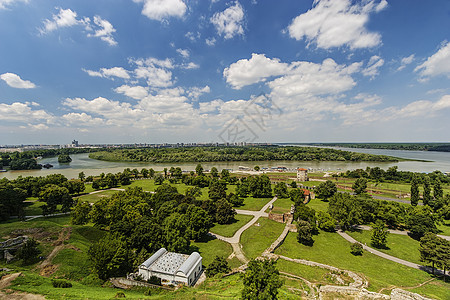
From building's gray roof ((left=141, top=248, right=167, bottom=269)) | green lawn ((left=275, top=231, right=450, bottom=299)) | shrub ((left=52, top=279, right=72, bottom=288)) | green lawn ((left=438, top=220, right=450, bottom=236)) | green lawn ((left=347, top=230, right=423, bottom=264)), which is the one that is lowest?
green lawn ((left=438, top=220, right=450, bottom=236))

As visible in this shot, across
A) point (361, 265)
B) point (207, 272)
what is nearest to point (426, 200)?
point (361, 265)

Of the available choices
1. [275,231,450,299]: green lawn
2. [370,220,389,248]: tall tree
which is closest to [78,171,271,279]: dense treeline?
[275,231,450,299]: green lawn

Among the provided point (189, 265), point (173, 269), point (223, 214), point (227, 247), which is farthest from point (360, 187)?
point (173, 269)

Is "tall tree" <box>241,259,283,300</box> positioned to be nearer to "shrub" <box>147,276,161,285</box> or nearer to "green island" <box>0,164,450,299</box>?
"green island" <box>0,164,450,299</box>

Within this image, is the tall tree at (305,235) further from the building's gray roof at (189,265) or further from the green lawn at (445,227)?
the green lawn at (445,227)

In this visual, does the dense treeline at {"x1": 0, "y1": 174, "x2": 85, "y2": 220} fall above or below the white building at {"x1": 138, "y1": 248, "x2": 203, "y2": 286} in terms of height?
above

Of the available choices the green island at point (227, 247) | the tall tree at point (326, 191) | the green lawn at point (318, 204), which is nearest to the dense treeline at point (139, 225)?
the green island at point (227, 247)

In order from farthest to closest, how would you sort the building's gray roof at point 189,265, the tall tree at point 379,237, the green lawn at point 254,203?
the green lawn at point 254,203 < the tall tree at point 379,237 < the building's gray roof at point 189,265
